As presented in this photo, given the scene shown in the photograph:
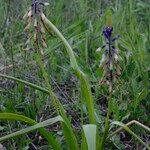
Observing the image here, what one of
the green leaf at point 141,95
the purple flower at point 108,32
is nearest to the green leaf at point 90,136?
the purple flower at point 108,32

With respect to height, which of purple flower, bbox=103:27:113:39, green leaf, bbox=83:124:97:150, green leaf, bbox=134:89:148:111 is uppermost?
purple flower, bbox=103:27:113:39

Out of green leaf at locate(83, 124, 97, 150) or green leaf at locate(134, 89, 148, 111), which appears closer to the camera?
green leaf at locate(83, 124, 97, 150)

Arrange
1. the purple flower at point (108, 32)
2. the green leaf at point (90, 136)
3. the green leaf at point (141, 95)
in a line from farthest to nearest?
the green leaf at point (141, 95), the purple flower at point (108, 32), the green leaf at point (90, 136)

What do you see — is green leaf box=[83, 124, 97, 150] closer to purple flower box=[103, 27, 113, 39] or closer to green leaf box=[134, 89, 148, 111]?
purple flower box=[103, 27, 113, 39]

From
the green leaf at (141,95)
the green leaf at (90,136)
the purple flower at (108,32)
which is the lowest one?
the green leaf at (141,95)

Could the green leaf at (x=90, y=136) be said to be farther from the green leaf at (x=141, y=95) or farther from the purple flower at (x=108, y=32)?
the green leaf at (x=141, y=95)

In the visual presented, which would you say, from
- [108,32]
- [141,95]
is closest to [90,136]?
[108,32]

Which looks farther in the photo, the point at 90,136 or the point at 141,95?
the point at 141,95

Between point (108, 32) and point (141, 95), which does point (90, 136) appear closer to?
point (108, 32)

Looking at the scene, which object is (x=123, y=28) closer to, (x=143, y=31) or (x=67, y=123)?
(x=143, y=31)

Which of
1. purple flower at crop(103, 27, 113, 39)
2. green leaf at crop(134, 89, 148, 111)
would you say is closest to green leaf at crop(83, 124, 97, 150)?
purple flower at crop(103, 27, 113, 39)

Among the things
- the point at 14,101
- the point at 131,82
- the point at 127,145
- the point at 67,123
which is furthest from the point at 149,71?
the point at 67,123
